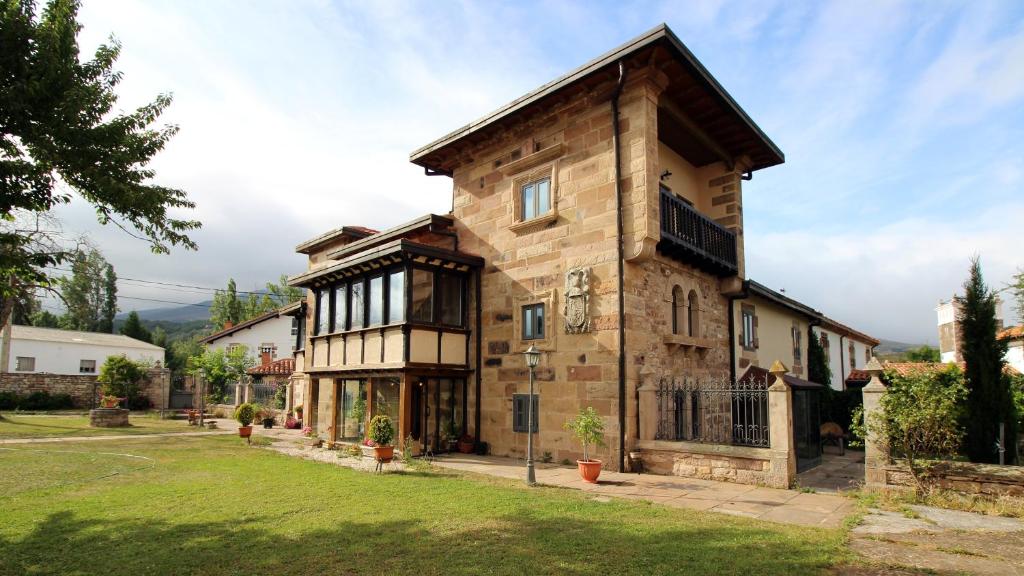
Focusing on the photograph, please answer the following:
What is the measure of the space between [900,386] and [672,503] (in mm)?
4340

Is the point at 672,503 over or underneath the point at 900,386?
underneath

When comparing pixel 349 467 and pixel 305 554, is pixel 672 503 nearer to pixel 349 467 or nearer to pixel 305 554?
pixel 305 554

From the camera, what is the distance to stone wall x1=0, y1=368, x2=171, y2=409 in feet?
103

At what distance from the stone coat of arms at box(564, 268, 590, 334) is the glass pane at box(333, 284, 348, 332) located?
6626mm

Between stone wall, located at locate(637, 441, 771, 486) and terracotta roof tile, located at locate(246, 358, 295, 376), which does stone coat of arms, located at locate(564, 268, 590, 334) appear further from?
terracotta roof tile, located at locate(246, 358, 295, 376)

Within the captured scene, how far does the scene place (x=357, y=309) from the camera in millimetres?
15430

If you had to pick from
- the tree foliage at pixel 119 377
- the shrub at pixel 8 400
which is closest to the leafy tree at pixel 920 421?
the tree foliage at pixel 119 377

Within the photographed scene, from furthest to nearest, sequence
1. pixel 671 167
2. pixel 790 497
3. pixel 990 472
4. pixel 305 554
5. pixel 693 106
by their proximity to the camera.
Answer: pixel 671 167 < pixel 693 106 < pixel 790 497 < pixel 990 472 < pixel 305 554

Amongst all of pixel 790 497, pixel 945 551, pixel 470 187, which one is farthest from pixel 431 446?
pixel 945 551

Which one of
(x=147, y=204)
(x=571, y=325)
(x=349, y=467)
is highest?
(x=147, y=204)

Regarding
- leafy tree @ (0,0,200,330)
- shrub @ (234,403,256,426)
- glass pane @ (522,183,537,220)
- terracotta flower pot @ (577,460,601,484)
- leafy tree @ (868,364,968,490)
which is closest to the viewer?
leafy tree @ (0,0,200,330)

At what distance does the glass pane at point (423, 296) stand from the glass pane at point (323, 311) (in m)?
3.45

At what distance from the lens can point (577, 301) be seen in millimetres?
12312

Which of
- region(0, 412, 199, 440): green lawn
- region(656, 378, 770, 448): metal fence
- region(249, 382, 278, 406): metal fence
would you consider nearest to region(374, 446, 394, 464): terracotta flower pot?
region(656, 378, 770, 448): metal fence
